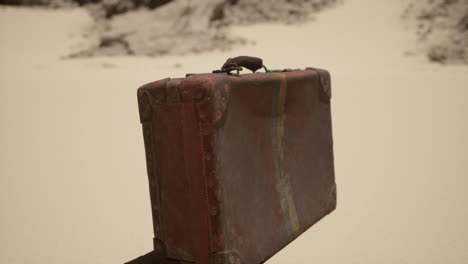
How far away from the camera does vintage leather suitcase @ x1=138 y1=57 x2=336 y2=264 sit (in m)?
1.51

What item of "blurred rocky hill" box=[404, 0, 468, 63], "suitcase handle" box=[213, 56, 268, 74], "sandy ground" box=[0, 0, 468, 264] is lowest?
"sandy ground" box=[0, 0, 468, 264]

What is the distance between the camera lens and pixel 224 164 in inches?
60.3

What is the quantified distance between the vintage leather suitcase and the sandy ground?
41cm

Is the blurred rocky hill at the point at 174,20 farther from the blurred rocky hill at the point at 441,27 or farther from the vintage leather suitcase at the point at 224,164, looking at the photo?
the vintage leather suitcase at the point at 224,164

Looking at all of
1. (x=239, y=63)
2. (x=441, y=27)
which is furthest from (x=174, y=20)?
(x=239, y=63)

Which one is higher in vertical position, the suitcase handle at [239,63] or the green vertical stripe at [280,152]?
the suitcase handle at [239,63]

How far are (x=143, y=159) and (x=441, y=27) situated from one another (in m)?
5.47

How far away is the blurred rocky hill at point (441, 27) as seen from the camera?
5648mm

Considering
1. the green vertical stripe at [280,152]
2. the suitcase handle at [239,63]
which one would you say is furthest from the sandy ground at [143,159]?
the suitcase handle at [239,63]

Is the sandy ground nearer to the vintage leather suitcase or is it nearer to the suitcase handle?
the vintage leather suitcase

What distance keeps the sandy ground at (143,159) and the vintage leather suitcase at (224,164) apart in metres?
0.41

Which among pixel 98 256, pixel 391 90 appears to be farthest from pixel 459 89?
pixel 98 256

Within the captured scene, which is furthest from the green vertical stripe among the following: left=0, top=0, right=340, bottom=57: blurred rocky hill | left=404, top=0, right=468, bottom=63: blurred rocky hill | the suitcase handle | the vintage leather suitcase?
left=0, top=0, right=340, bottom=57: blurred rocky hill

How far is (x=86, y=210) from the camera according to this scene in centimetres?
252
